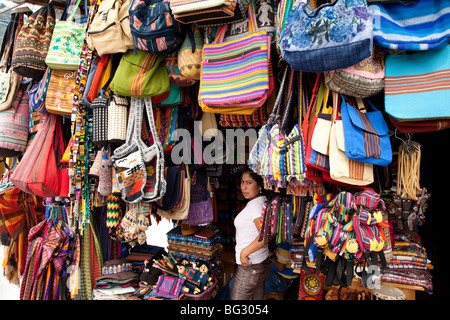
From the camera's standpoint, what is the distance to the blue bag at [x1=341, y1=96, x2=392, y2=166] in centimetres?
144

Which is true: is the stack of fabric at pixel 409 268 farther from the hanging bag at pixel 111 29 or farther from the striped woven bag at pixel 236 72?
the hanging bag at pixel 111 29

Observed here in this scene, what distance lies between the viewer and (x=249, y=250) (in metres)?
2.31

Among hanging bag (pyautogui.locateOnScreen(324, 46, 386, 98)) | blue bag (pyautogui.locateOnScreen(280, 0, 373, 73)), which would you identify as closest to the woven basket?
hanging bag (pyautogui.locateOnScreen(324, 46, 386, 98))

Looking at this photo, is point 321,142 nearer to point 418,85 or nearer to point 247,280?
point 418,85

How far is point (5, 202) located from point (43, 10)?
2.06m

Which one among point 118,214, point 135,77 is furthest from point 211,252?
point 135,77

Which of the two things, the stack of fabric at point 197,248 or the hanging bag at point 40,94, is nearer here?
the hanging bag at point 40,94

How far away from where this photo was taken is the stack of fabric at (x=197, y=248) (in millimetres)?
2781

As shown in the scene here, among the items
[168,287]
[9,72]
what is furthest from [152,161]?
[9,72]

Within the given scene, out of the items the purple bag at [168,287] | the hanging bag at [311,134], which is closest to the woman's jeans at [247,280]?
the purple bag at [168,287]

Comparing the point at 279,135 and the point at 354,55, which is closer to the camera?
the point at 354,55

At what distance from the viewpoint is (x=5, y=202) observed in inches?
121

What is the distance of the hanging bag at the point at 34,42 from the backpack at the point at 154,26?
115 centimetres

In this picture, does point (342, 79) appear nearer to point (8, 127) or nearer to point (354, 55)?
point (354, 55)
